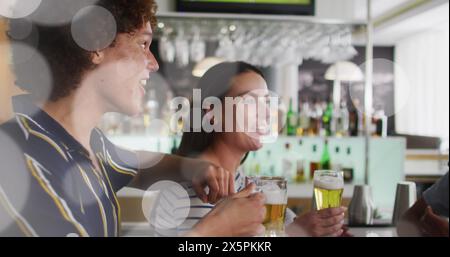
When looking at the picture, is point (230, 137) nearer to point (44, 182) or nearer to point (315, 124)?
point (44, 182)

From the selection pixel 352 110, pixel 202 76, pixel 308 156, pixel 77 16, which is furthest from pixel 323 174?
pixel 352 110

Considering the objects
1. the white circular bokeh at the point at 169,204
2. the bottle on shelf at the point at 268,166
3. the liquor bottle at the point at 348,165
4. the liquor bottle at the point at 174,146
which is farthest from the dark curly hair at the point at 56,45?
the liquor bottle at the point at 348,165

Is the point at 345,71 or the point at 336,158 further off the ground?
the point at 345,71

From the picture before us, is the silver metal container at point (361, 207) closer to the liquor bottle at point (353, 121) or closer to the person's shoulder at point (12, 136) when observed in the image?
the person's shoulder at point (12, 136)

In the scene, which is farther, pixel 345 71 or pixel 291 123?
pixel 345 71

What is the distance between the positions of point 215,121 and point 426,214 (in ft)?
1.34

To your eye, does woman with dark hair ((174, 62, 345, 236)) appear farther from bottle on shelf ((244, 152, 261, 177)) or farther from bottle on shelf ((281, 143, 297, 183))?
bottle on shelf ((281, 143, 297, 183))

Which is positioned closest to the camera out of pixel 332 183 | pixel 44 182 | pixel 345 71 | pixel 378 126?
pixel 44 182

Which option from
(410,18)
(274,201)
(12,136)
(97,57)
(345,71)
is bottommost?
(274,201)

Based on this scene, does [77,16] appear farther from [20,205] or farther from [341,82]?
[341,82]

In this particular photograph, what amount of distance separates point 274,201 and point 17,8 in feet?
1.63

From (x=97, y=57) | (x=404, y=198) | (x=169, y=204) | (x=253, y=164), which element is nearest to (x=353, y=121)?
(x=253, y=164)

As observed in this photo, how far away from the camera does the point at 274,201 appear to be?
0.71 m

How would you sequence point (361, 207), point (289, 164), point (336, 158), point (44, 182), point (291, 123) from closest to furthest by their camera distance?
1. point (44, 182)
2. point (361, 207)
3. point (289, 164)
4. point (336, 158)
5. point (291, 123)
